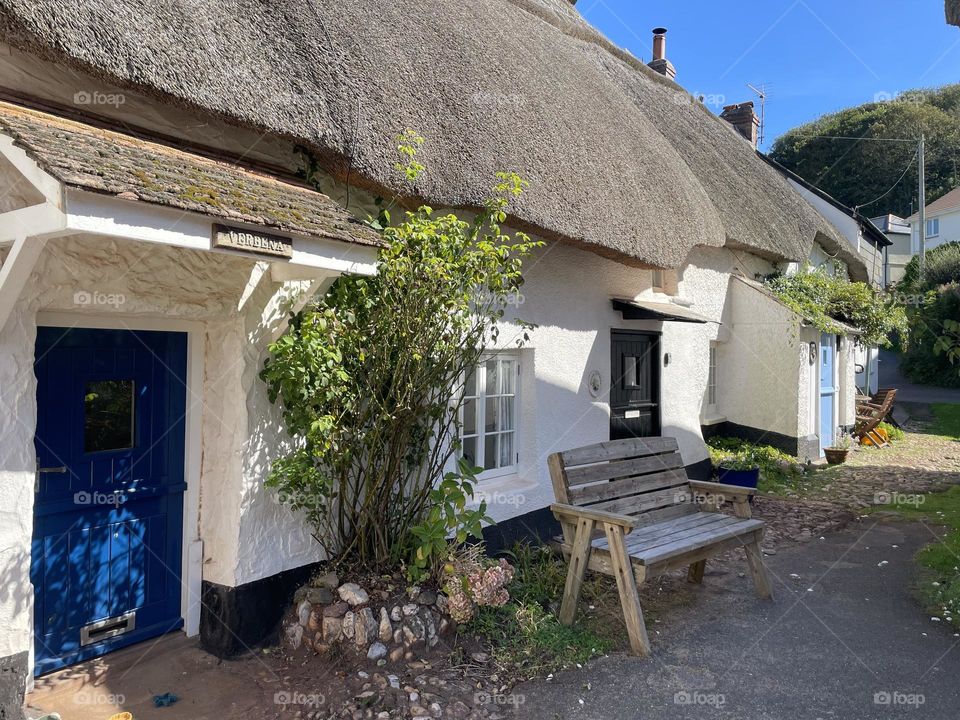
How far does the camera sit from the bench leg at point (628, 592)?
14.0ft

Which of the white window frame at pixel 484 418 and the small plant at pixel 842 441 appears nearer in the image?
the white window frame at pixel 484 418

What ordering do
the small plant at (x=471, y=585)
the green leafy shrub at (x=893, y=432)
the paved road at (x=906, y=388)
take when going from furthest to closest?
the paved road at (x=906, y=388), the green leafy shrub at (x=893, y=432), the small plant at (x=471, y=585)

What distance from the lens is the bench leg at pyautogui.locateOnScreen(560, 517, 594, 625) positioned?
4508mm

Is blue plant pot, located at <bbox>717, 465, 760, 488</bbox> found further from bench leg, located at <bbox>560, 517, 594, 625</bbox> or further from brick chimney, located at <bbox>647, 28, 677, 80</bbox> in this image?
brick chimney, located at <bbox>647, 28, 677, 80</bbox>

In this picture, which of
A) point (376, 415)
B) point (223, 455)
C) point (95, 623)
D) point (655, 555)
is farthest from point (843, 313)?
point (95, 623)

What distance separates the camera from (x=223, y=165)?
3812 millimetres

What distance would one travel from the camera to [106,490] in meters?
3.85

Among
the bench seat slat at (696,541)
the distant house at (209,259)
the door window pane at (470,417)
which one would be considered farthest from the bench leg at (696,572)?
the door window pane at (470,417)

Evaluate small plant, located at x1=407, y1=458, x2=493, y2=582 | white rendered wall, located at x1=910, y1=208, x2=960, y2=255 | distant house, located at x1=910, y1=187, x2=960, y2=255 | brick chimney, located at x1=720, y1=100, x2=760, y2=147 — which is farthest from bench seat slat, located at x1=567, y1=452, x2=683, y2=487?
white rendered wall, located at x1=910, y1=208, x2=960, y2=255

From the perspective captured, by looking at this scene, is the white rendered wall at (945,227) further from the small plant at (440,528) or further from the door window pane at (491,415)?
the small plant at (440,528)

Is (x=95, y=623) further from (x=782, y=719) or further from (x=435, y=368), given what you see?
(x=782, y=719)

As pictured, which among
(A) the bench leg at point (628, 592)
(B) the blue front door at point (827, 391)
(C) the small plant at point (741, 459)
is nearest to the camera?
(A) the bench leg at point (628, 592)

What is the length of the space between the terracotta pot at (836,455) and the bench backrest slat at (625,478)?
678cm

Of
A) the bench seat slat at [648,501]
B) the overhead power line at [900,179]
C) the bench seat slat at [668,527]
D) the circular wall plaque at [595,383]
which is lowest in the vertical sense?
the bench seat slat at [668,527]
